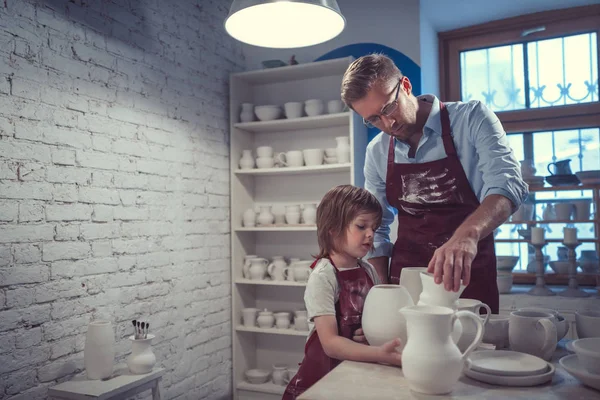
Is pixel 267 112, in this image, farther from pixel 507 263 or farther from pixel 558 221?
pixel 558 221

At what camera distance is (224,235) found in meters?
3.65

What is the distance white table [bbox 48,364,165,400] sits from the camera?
213cm

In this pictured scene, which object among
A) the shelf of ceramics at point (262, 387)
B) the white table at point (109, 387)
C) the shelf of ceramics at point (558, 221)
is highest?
the shelf of ceramics at point (558, 221)

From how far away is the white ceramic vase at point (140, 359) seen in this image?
2.37 meters

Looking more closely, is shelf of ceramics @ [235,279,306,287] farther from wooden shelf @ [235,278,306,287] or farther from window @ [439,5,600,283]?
window @ [439,5,600,283]

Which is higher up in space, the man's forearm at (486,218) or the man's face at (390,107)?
the man's face at (390,107)

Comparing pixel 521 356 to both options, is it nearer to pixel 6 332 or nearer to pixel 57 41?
pixel 6 332

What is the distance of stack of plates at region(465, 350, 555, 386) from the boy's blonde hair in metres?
0.56

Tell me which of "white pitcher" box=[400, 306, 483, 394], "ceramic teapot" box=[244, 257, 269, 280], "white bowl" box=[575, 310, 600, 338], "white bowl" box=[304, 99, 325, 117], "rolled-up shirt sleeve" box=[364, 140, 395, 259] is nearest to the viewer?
"white pitcher" box=[400, 306, 483, 394]

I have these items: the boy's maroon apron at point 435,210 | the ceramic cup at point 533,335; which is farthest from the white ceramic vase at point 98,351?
the ceramic cup at point 533,335

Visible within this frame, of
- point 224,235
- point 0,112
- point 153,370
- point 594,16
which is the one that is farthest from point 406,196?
point 594,16

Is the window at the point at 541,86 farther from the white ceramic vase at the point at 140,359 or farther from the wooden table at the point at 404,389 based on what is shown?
the wooden table at the point at 404,389

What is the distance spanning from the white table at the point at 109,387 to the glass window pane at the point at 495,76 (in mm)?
3022

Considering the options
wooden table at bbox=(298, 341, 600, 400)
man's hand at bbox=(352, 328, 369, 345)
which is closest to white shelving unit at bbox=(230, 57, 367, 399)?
man's hand at bbox=(352, 328, 369, 345)
